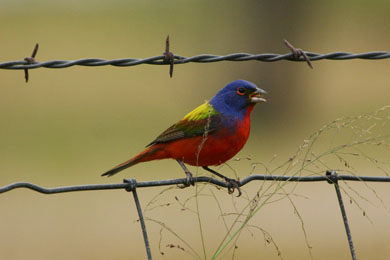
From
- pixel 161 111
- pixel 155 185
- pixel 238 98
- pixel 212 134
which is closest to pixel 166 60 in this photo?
pixel 155 185

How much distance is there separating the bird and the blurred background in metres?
1.43

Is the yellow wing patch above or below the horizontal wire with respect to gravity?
below

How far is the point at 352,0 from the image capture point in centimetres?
3291

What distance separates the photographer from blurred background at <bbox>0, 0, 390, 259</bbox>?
13891mm

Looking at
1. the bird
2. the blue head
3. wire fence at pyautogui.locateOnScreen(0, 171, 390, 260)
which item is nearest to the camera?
wire fence at pyautogui.locateOnScreen(0, 171, 390, 260)

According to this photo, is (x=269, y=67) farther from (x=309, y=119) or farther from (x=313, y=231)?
(x=313, y=231)

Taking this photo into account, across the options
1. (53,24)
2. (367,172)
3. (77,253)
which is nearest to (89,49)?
(53,24)

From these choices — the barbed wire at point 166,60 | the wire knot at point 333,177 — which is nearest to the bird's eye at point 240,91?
the barbed wire at point 166,60

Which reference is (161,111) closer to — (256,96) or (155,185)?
(256,96)

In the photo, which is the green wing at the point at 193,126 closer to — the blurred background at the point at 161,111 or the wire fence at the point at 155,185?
the wire fence at the point at 155,185

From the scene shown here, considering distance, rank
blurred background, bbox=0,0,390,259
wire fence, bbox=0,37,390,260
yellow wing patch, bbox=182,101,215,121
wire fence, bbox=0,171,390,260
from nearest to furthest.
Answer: wire fence, bbox=0,171,390,260, wire fence, bbox=0,37,390,260, yellow wing patch, bbox=182,101,215,121, blurred background, bbox=0,0,390,259

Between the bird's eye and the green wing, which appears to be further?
the bird's eye

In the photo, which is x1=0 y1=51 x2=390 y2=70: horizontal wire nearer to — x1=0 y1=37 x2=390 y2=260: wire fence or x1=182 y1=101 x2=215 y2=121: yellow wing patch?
x1=0 y1=37 x2=390 y2=260: wire fence

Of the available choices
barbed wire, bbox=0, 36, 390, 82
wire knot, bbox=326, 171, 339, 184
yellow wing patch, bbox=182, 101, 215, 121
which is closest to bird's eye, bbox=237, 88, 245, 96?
yellow wing patch, bbox=182, 101, 215, 121
